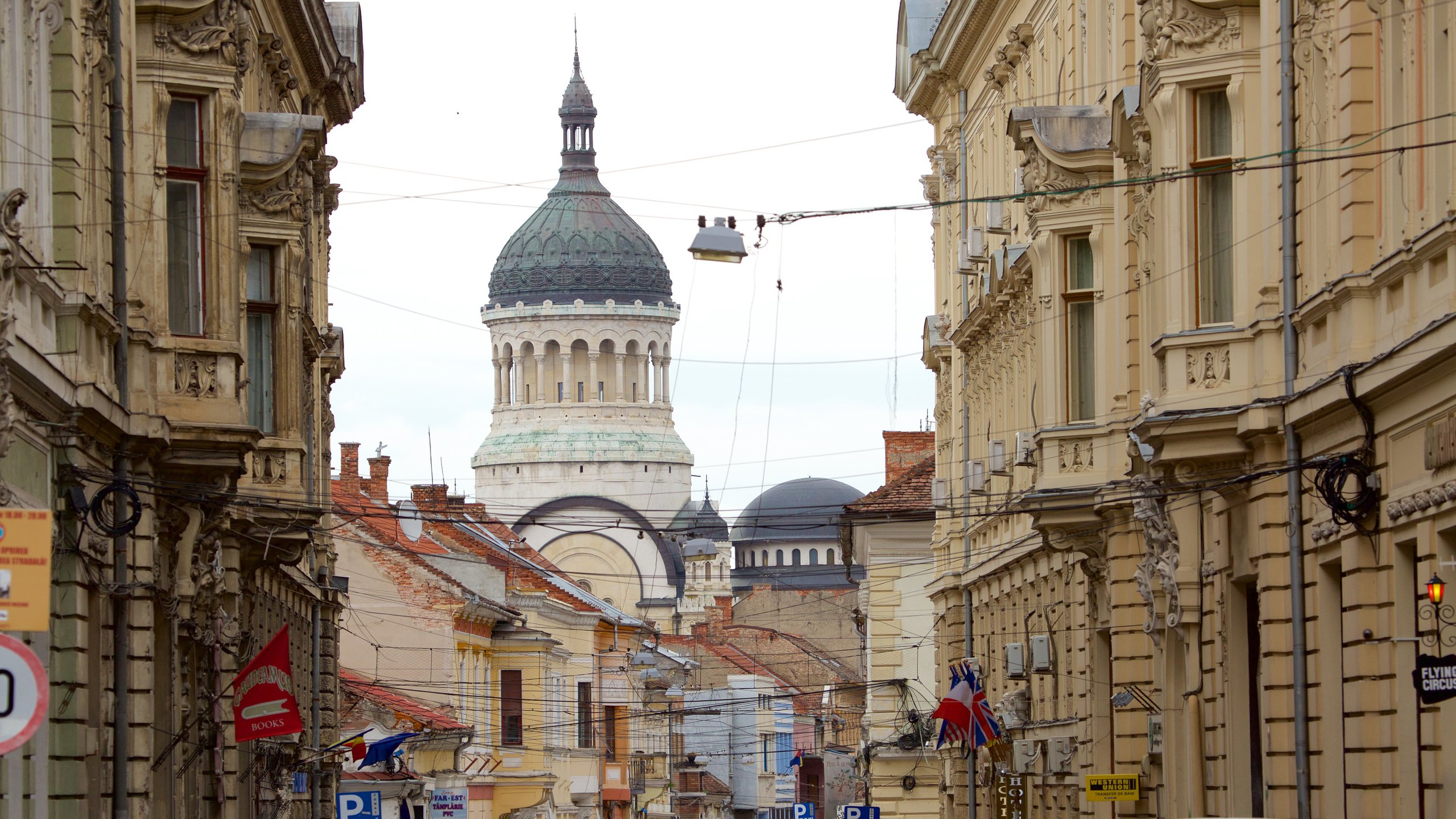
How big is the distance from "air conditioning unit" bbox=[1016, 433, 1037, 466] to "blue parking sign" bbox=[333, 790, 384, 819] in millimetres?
9427

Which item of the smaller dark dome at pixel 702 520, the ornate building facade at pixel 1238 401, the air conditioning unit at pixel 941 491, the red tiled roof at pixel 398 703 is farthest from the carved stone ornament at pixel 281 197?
the smaller dark dome at pixel 702 520

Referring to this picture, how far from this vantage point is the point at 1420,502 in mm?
16953

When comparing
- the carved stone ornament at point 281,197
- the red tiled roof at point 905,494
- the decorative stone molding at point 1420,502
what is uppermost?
the carved stone ornament at point 281,197

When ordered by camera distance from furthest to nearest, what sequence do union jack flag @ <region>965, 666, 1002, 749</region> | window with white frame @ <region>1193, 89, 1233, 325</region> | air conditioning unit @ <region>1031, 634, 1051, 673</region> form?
union jack flag @ <region>965, 666, 1002, 749</region>, air conditioning unit @ <region>1031, 634, 1051, 673</region>, window with white frame @ <region>1193, 89, 1233, 325</region>

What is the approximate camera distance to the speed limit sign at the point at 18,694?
1268 cm

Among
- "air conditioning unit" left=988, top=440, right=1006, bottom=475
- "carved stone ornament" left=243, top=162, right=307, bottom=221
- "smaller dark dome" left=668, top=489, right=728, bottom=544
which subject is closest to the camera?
"carved stone ornament" left=243, top=162, right=307, bottom=221

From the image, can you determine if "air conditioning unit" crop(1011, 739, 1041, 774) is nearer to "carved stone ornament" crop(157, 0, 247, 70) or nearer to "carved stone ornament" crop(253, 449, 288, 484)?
"carved stone ornament" crop(253, 449, 288, 484)

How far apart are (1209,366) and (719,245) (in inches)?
160

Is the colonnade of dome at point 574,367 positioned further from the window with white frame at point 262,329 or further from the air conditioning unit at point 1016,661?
the window with white frame at point 262,329

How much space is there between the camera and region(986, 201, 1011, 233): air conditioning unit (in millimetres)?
37188

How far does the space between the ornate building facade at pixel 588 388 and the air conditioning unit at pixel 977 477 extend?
10730cm

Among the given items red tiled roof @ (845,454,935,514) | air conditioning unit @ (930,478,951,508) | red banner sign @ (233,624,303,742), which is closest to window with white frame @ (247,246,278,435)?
red banner sign @ (233,624,303,742)

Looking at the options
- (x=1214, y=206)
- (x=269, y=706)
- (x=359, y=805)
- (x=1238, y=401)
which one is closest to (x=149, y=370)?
(x=269, y=706)

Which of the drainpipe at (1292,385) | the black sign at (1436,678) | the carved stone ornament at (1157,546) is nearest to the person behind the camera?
the black sign at (1436,678)
